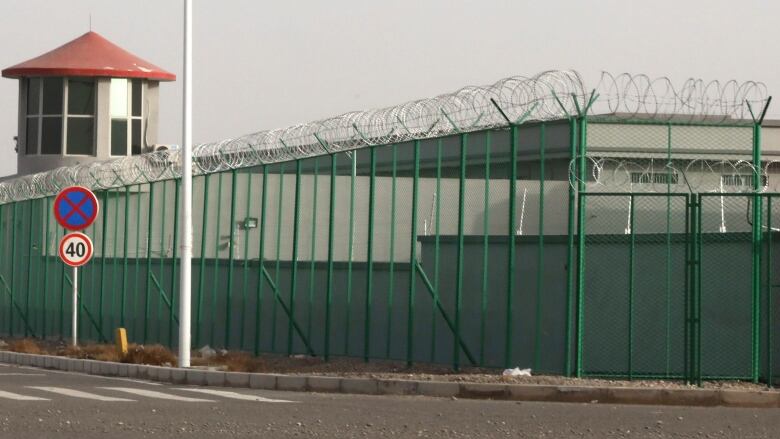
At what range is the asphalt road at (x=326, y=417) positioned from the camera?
496 inches

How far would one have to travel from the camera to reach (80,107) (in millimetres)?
42781

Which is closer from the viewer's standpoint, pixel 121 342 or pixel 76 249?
pixel 121 342

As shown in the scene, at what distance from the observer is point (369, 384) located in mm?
17156

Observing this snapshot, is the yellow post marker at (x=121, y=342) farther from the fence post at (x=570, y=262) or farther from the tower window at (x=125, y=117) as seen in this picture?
the tower window at (x=125, y=117)

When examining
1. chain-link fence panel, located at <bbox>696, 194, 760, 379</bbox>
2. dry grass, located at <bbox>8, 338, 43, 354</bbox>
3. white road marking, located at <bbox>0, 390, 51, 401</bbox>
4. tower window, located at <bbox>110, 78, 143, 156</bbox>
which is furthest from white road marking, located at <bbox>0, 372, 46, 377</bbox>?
tower window, located at <bbox>110, 78, 143, 156</bbox>

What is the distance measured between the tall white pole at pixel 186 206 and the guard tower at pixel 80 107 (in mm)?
22726

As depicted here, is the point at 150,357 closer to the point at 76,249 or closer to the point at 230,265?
A: the point at 76,249

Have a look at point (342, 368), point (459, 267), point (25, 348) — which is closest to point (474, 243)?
point (459, 267)

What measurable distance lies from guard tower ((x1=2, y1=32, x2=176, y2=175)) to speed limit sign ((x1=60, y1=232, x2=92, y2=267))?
1855 centimetres

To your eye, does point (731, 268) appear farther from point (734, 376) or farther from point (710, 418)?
point (710, 418)

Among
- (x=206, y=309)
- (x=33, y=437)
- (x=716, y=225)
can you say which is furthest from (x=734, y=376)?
(x=206, y=309)

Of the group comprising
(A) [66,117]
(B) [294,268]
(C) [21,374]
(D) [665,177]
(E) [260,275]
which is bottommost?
(C) [21,374]

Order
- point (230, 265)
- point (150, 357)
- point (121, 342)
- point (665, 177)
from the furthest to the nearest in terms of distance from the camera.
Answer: point (230, 265), point (121, 342), point (150, 357), point (665, 177)

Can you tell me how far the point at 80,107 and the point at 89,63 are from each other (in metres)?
1.27
